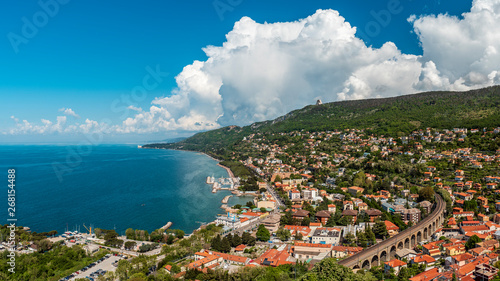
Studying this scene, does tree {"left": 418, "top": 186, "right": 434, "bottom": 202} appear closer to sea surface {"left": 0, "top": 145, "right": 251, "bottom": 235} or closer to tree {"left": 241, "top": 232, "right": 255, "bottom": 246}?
tree {"left": 241, "top": 232, "right": 255, "bottom": 246}

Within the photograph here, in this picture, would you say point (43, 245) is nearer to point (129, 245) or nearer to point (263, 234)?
point (129, 245)

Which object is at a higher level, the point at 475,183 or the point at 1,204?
the point at 475,183

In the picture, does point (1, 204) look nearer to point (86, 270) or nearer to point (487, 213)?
point (86, 270)

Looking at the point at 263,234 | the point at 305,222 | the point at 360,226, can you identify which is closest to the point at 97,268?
the point at 263,234

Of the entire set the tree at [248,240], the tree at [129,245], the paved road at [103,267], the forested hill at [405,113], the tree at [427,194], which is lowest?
the paved road at [103,267]

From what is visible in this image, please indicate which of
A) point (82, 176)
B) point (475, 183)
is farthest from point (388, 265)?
point (82, 176)

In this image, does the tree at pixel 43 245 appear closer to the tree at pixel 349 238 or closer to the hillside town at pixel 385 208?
the hillside town at pixel 385 208

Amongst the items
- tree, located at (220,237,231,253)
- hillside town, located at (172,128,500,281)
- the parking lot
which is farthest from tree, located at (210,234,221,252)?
the parking lot

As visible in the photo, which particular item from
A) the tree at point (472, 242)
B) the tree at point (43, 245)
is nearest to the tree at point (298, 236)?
the tree at point (472, 242)
